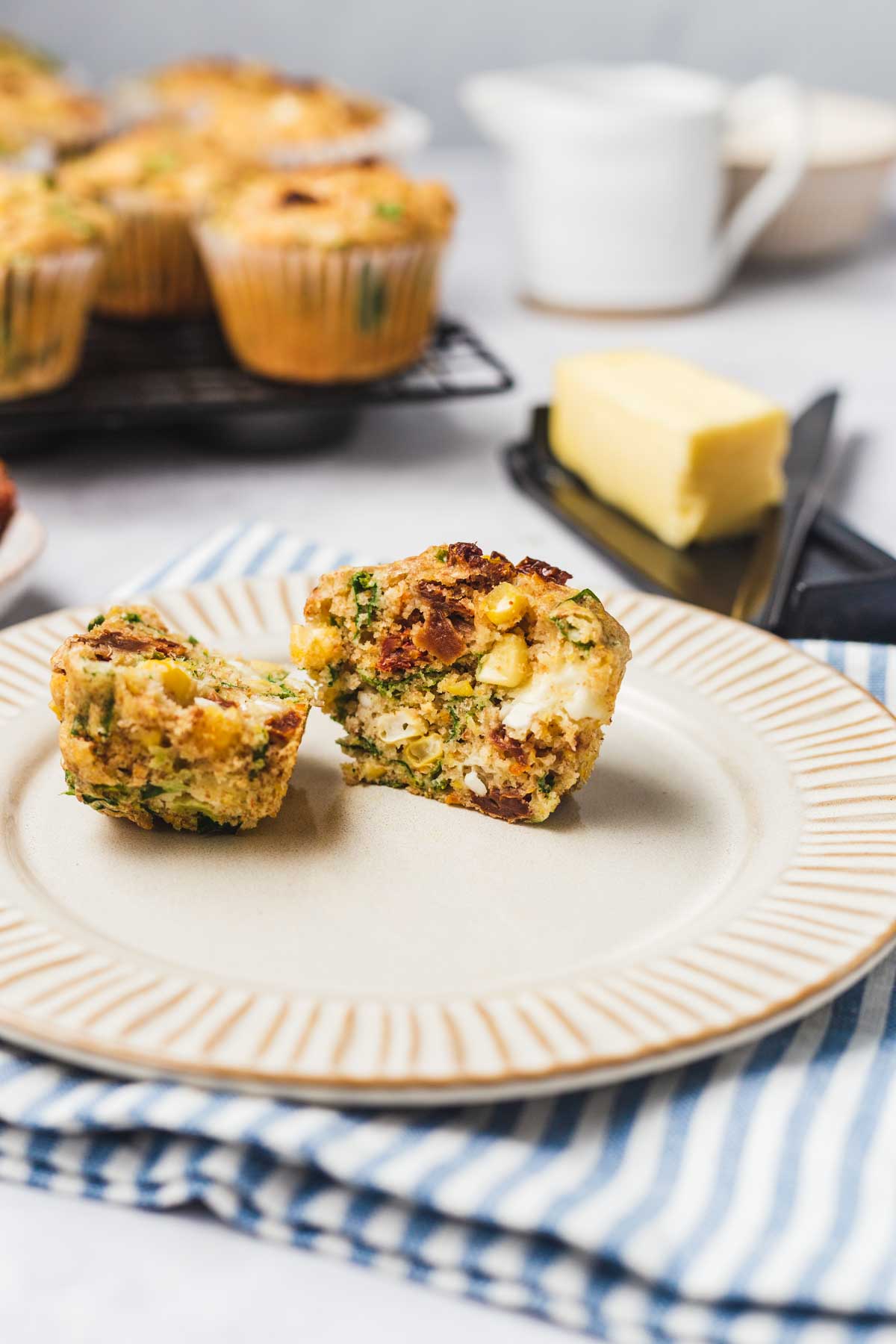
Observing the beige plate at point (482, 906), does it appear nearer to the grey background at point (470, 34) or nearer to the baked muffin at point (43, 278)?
the baked muffin at point (43, 278)

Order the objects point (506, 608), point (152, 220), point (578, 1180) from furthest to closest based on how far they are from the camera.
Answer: point (152, 220) < point (506, 608) < point (578, 1180)

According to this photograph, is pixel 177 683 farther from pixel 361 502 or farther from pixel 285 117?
pixel 285 117

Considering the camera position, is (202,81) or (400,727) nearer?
(400,727)

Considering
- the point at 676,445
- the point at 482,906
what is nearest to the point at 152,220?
the point at 676,445

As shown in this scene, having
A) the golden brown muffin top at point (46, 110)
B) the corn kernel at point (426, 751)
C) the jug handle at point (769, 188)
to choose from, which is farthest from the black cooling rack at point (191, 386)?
the corn kernel at point (426, 751)

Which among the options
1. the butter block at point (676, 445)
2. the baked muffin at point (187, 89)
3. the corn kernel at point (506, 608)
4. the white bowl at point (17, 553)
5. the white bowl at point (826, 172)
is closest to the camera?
the corn kernel at point (506, 608)

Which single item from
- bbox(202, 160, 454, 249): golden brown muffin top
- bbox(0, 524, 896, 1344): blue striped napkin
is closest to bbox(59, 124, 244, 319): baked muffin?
bbox(202, 160, 454, 249): golden brown muffin top
